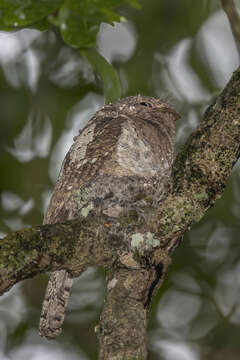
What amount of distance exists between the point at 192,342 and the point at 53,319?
290cm

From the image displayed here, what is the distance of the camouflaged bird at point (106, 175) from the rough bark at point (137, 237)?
0.17 m

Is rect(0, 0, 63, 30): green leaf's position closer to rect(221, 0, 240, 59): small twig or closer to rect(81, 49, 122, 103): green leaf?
rect(81, 49, 122, 103): green leaf

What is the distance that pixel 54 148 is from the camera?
20.0 feet

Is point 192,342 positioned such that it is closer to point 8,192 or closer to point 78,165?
point 8,192

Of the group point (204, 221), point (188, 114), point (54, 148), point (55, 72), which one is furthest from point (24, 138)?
point (204, 221)

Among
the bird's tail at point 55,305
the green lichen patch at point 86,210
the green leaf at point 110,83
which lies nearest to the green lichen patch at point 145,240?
the green lichen patch at point 86,210

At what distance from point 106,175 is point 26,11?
1.08 meters

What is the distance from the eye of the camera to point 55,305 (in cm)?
329

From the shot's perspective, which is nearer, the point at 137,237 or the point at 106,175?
the point at 137,237

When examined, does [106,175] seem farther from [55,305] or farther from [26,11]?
[26,11]

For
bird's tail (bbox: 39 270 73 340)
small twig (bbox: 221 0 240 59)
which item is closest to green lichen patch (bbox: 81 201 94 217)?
bird's tail (bbox: 39 270 73 340)

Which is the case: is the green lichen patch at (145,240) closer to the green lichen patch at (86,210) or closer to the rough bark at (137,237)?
the rough bark at (137,237)

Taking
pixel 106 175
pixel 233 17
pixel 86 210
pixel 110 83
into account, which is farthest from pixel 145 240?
pixel 233 17

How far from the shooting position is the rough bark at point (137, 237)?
99.1 inches
